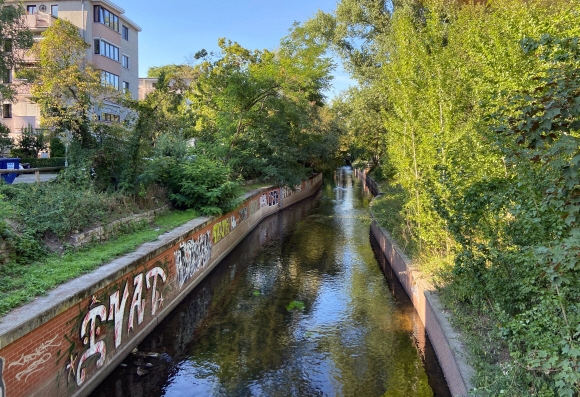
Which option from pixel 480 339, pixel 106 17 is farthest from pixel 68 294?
pixel 106 17

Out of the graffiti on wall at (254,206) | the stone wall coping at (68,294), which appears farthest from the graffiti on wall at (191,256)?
the graffiti on wall at (254,206)

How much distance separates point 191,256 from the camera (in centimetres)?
1324

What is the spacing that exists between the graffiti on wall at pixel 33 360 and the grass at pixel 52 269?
27.7 inches

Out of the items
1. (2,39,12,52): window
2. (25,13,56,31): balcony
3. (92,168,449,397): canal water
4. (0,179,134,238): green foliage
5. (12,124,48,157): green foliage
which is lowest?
(92,168,449,397): canal water

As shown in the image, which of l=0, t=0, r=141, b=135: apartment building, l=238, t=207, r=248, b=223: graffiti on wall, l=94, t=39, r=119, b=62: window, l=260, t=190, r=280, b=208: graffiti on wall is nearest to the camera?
l=238, t=207, r=248, b=223: graffiti on wall

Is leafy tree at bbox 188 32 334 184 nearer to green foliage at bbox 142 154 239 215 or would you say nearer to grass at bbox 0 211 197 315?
green foliage at bbox 142 154 239 215

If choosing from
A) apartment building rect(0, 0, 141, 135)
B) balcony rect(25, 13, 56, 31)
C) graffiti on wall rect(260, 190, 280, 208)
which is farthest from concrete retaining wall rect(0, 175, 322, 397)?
balcony rect(25, 13, 56, 31)

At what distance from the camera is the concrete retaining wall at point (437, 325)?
21.7ft

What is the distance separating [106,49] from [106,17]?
8.75 feet

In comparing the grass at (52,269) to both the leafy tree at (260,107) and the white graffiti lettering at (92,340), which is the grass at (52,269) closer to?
the white graffiti lettering at (92,340)

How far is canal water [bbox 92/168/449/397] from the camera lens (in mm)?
7969

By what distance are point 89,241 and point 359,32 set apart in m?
23.7

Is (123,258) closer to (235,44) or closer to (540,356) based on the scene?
(540,356)

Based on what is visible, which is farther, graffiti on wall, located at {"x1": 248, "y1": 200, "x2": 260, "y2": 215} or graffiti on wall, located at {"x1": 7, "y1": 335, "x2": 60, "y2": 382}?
graffiti on wall, located at {"x1": 248, "y1": 200, "x2": 260, "y2": 215}
